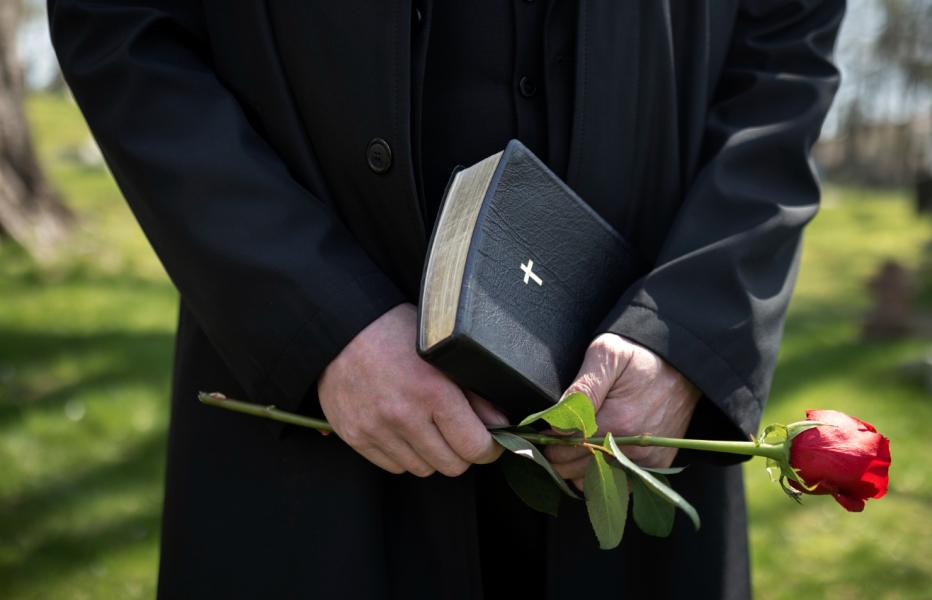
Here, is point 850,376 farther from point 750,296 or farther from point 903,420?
point 750,296

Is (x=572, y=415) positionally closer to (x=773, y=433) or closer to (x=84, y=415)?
(x=773, y=433)

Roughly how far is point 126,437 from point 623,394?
3002 millimetres

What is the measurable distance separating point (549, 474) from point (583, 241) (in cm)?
34

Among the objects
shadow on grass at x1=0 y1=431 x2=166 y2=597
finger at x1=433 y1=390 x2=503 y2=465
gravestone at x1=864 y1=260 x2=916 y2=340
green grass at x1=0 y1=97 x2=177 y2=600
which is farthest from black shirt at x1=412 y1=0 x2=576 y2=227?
gravestone at x1=864 y1=260 x2=916 y2=340

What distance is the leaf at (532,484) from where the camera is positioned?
Answer: 3.41ft

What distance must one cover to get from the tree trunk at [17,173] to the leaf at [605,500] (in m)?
4.75

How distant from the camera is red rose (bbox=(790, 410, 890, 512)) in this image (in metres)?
Result: 0.88

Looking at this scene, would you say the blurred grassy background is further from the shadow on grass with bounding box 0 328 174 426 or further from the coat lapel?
the coat lapel

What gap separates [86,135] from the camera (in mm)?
8938

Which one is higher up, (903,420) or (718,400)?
(718,400)

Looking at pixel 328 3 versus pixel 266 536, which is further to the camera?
pixel 266 536

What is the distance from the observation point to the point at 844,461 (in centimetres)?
88

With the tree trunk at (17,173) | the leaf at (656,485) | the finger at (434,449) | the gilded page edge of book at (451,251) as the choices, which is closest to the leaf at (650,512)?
the leaf at (656,485)

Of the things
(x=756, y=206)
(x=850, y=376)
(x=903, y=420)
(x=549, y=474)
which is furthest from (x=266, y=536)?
(x=850, y=376)
